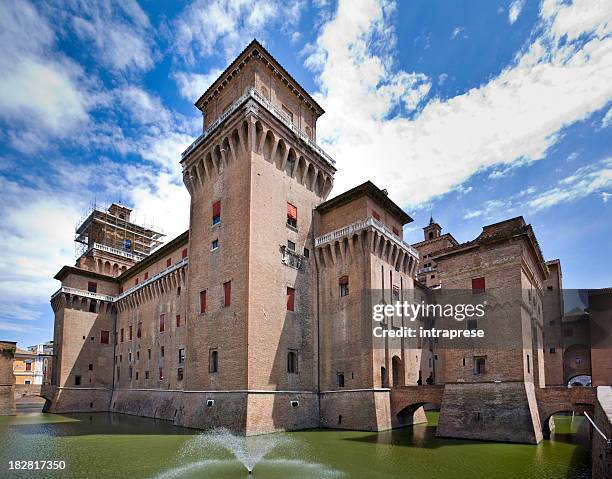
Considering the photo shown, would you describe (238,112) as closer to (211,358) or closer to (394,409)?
(211,358)

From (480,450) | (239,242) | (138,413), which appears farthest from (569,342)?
(138,413)

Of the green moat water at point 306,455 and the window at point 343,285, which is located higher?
the window at point 343,285

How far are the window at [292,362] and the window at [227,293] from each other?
17.1ft

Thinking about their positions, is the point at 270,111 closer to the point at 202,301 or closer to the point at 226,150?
the point at 226,150

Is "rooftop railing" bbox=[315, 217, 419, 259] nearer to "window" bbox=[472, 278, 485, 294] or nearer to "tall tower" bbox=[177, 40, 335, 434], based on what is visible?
"tall tower" bbox=[177, 40, 335, 434]

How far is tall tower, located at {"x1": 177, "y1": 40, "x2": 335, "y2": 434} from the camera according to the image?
25923mm

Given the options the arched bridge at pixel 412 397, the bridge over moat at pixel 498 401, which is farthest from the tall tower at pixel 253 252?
the bridge over moat at pixel 498 401

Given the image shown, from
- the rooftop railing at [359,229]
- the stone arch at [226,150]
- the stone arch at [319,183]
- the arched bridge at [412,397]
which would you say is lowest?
the arched bridge at [412,397]

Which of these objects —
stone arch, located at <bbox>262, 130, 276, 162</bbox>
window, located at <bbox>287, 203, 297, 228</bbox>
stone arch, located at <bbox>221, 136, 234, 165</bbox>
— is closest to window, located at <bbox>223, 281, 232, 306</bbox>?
window, located at <bbox>287, 203, 297, 228</bbox>

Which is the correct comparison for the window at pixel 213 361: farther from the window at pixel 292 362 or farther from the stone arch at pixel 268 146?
the stone arch at pixel 268 146

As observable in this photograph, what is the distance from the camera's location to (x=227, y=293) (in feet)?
91.6

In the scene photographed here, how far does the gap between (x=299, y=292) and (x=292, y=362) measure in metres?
4.81

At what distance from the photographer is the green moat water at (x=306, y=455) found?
15852 mm

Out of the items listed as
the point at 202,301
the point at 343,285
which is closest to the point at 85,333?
the point at 202,301
